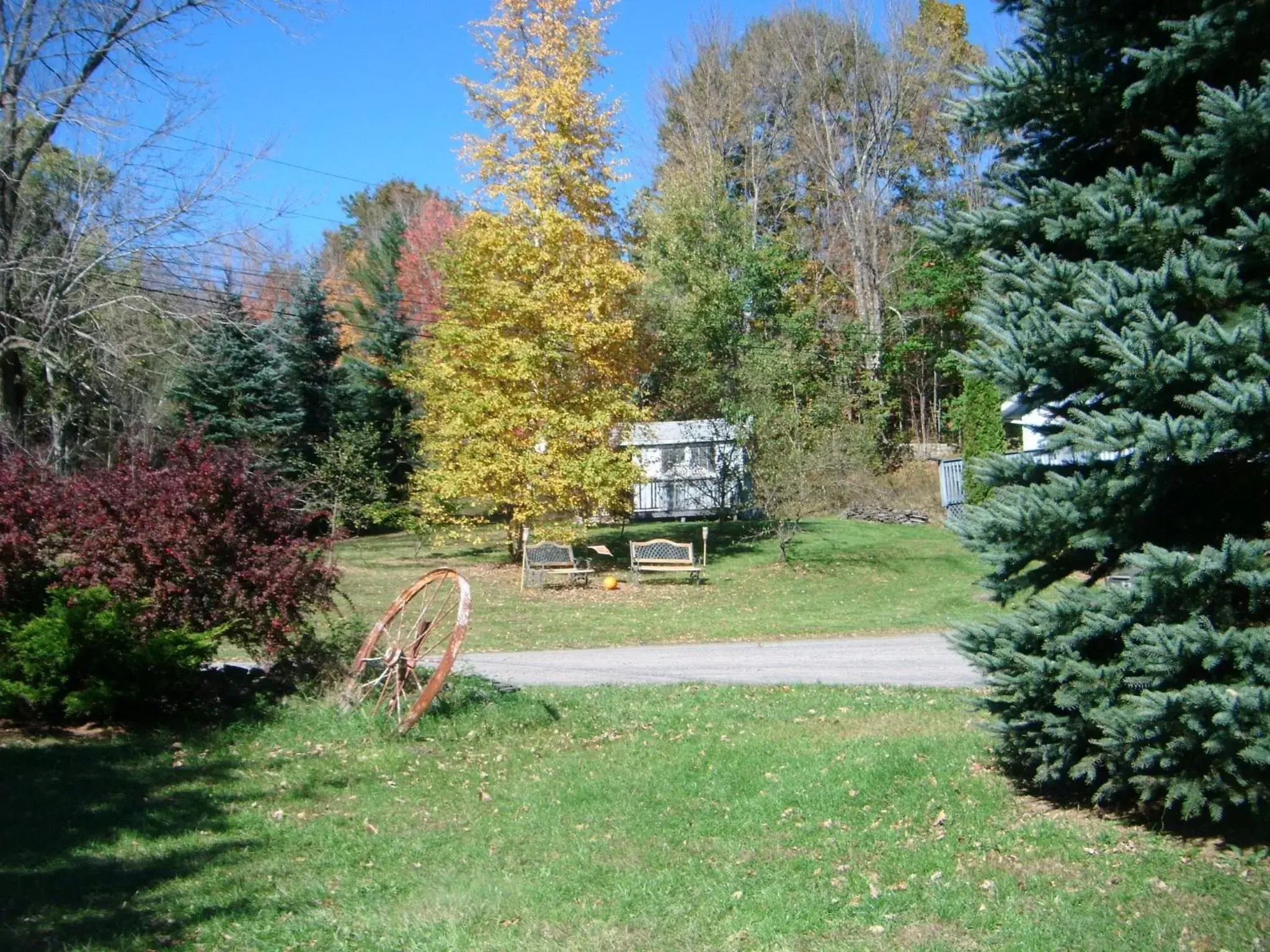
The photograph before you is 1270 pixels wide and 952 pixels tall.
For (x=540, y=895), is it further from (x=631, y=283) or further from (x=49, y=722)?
(x=631, y=283)

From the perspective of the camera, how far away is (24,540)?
902 cm

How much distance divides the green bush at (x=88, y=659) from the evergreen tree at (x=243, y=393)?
1911 centimetres

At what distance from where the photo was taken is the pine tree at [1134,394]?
5238 millimetres

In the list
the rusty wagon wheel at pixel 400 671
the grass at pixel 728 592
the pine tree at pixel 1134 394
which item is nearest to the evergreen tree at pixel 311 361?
the grass at pixel 728 592

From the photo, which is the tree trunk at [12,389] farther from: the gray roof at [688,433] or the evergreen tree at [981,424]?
the evergreen tree at [981,424]

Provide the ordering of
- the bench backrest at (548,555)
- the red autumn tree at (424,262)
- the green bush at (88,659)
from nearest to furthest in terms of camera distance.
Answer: the green bush at (88,659) < the bench backrest at (548,555) < the red autumn tree at (424,262)

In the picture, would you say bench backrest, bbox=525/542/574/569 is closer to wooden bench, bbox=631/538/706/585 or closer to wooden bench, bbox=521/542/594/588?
wooden bench, bbox=521/542/594/588

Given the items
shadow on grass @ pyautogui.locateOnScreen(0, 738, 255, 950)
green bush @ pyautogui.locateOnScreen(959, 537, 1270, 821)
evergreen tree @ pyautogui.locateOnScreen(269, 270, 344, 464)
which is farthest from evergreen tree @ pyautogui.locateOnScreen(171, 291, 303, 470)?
green bush @ pyautogui.locateOnScreen(959, 537, 1270, 821)

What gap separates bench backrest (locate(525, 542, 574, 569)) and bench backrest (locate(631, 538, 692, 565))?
1369 millimetres

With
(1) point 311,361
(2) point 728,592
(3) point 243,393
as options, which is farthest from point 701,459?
(3) point 243,393

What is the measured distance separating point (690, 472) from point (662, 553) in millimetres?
12144

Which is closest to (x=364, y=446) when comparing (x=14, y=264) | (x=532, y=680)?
(x=14, y=264)

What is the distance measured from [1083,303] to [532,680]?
826cm

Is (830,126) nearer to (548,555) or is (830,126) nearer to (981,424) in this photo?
(981,424)
